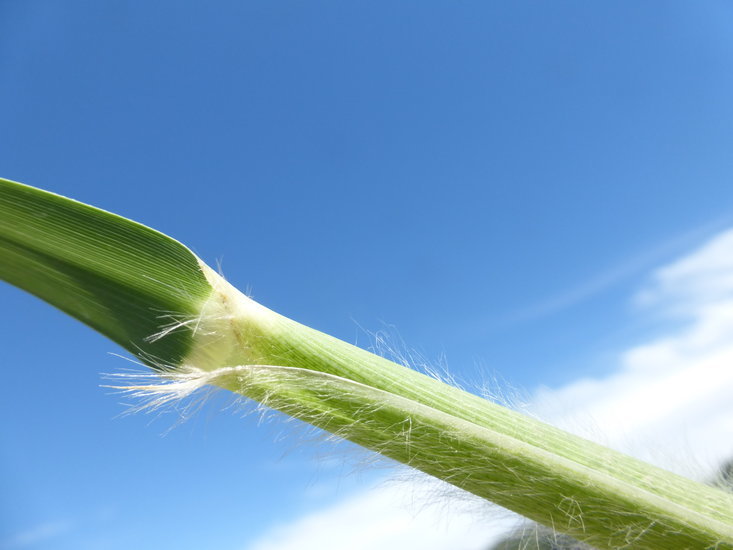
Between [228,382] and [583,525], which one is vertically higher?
[228,382]

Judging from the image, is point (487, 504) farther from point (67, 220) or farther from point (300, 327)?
point (67, 220)

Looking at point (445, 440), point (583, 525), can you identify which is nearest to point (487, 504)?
point (583, 525)

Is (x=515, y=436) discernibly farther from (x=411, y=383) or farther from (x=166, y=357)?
(x=166, y=357)

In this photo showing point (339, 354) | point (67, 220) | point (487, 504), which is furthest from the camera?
point (487, 504)

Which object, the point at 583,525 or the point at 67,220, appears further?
the point at 583,525

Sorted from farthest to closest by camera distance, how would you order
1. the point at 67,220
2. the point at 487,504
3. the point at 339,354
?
the point at 487,504, the point at 339,354, the point at 67,220

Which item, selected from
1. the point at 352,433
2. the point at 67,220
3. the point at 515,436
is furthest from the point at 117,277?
the point at 515,436

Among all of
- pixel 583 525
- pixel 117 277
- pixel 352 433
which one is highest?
pixel 117 277
